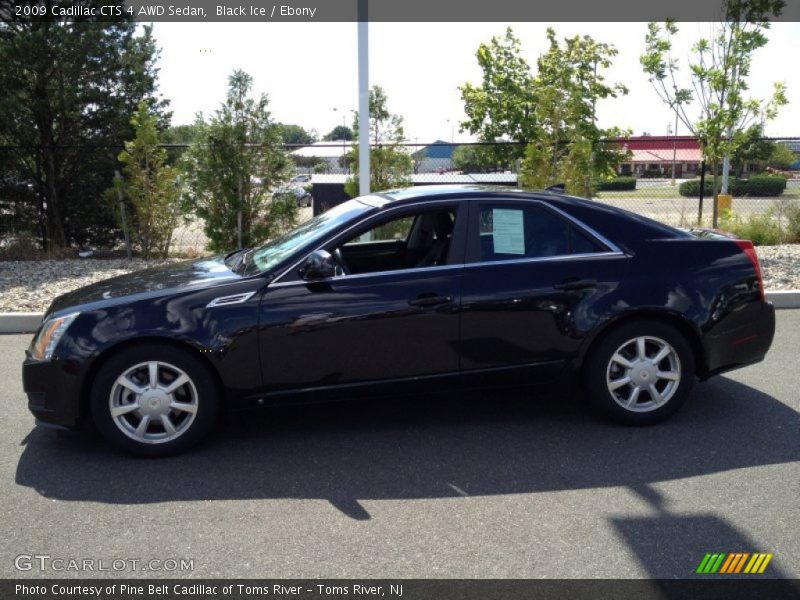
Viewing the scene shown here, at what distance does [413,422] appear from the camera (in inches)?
202

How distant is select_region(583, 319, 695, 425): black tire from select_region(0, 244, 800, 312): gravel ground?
16.6 ft

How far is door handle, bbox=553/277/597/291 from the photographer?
4809 millimetres

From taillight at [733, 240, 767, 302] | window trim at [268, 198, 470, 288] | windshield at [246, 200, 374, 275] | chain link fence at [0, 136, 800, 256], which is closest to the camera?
window trim at [268, 198, 470, 288]

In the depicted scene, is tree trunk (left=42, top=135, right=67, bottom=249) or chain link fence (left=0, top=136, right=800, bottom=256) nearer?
chain link fence (left=0, top=136, right=800, bottom=256)

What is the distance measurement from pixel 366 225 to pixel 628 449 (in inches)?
83.0

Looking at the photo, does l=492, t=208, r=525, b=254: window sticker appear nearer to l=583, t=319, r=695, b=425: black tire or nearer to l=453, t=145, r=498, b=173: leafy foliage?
l=583, t=319, r=695, b=425: black tire

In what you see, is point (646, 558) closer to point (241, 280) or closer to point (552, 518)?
point (552, 518)

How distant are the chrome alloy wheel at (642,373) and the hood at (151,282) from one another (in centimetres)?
248

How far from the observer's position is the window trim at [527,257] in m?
4.85

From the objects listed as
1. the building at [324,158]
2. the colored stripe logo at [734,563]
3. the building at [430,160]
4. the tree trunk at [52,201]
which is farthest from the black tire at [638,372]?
the tree trunk at [52,201]

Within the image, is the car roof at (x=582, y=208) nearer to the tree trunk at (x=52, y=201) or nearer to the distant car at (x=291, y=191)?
the distant car at (x=291, y=191)

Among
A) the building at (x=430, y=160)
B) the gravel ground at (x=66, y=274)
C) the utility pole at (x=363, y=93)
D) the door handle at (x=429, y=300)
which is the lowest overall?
the gravel ground at (x=66, y=274)

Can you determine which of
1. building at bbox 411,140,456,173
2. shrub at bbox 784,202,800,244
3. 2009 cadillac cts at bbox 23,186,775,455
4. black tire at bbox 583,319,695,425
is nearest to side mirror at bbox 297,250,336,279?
2009 cadillac cts at bbox 23,186,775,455

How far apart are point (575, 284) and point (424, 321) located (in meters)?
1.00
